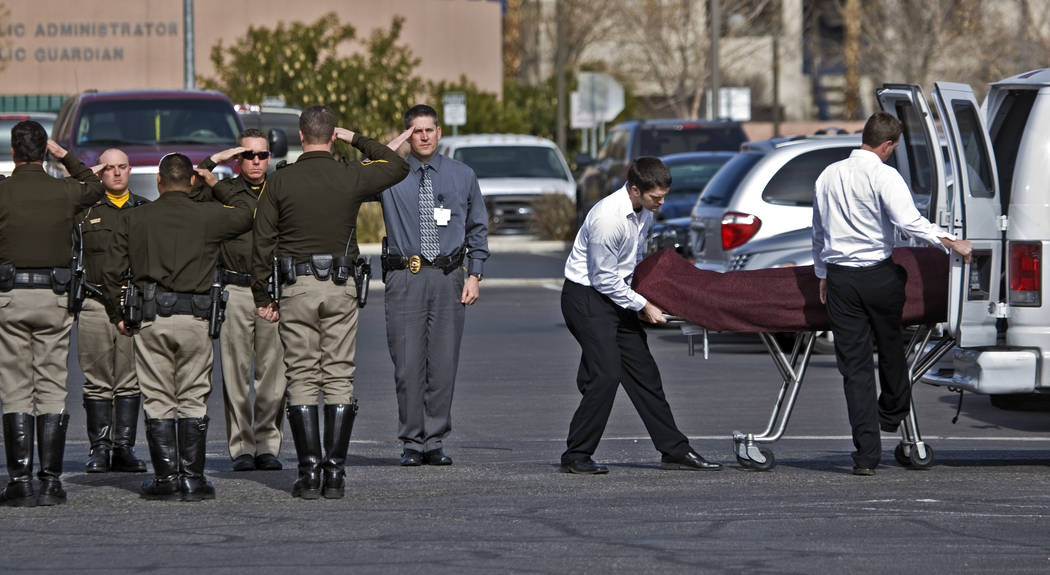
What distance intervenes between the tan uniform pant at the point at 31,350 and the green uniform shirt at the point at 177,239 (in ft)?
1.53

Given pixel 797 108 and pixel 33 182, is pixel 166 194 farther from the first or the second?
pixel 797 108

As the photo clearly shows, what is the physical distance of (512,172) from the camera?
109 ft

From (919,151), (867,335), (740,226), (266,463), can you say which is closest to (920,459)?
(867,335)

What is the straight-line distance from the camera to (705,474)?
10.2 m

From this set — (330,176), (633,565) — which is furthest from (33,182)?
(633,565)

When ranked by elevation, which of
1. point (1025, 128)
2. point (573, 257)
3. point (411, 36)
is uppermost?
point (411, 36)

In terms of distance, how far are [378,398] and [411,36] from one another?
120ft

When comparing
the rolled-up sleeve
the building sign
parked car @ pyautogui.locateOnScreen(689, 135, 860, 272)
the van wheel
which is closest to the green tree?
the building sign

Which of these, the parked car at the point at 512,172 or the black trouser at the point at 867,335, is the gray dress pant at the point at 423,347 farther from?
the parked car at the point at 512,172

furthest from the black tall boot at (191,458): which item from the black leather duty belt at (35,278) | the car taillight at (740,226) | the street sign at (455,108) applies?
the street sign at (455,108)

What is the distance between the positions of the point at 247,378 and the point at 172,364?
120cm

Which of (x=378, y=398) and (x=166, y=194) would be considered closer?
(x=166, y=194)

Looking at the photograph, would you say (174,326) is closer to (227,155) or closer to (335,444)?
(335,444)

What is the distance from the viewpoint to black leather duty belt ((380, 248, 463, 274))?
10.7 meters
